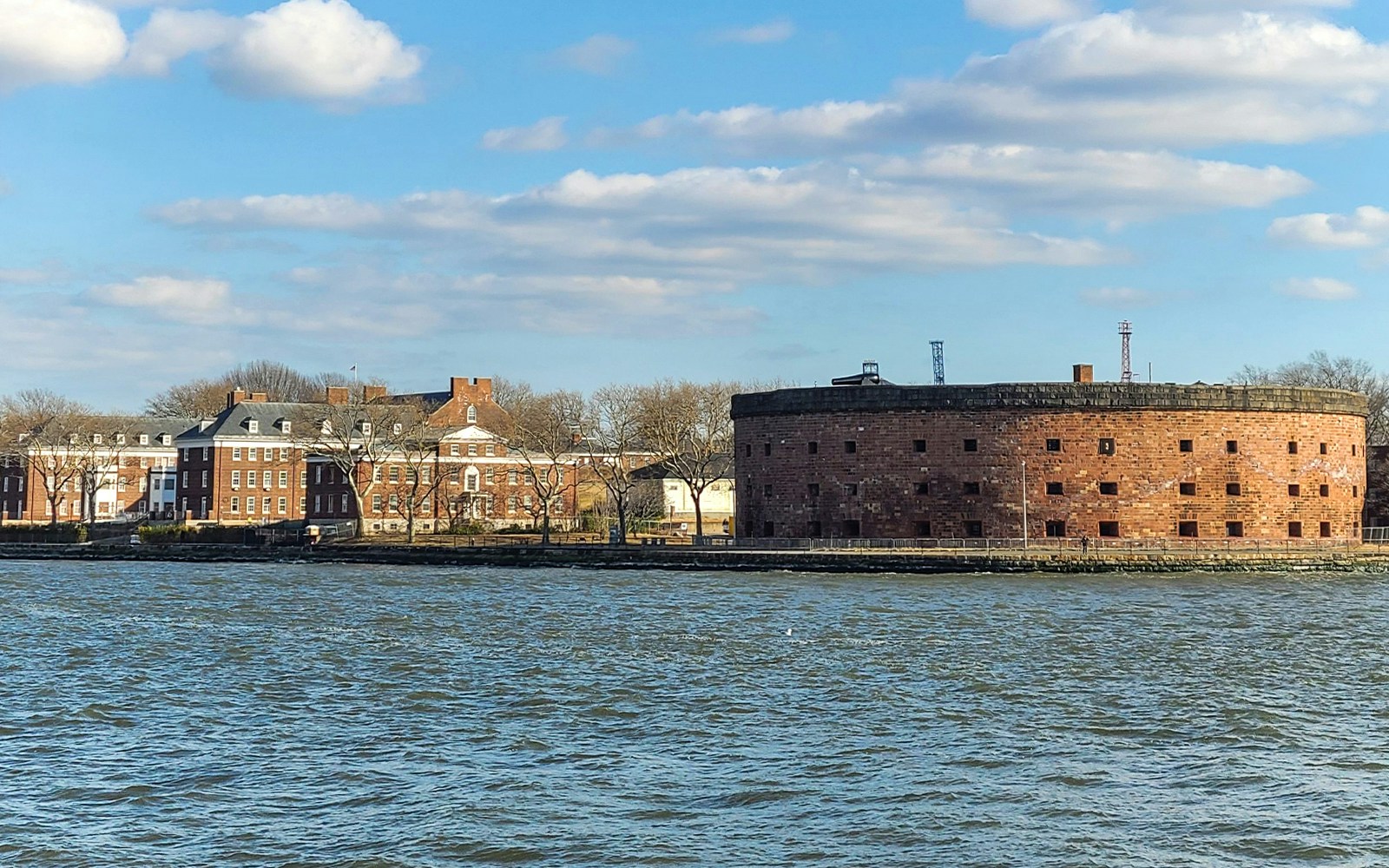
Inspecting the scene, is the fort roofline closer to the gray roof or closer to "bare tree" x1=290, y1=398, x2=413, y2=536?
"bare tree" x1=290, y1=398, x2=413, y2=536

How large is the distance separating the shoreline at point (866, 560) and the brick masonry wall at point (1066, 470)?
12.9 feet

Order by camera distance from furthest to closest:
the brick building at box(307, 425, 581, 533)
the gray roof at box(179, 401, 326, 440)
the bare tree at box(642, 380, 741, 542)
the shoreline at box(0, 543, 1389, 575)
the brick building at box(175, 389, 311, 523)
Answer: the gray roof at box(179, 401, 326, 440)
the brick building at box(175, 389, 311, 523)
the brick building at box(307, 425, 581, 533)
the bare tree at box(642, 380, 741, 542)
the shoreline at box(0, 543, 1389, 575)

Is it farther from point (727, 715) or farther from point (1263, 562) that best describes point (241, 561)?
point (727, 715)

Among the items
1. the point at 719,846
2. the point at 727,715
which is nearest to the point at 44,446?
the point at 727,715

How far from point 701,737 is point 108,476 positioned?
73.3 m

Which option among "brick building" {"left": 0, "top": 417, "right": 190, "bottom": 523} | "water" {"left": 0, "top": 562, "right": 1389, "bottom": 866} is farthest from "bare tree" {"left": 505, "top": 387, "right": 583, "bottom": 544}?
"water" {"left": 0, "top": 562, "right": 1389, "bottom": 866}

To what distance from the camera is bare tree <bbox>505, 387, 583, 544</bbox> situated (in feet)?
221

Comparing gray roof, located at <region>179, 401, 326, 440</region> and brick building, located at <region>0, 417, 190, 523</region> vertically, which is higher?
gray roof, located at <region>179, 401, 326, 440</region>

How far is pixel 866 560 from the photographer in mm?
48781

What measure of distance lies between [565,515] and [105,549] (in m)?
22.0

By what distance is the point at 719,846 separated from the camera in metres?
14.0

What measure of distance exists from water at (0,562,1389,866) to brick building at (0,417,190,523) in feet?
160

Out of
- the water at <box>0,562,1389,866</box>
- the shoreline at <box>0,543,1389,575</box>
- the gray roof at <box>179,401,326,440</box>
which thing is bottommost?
the water at <box>0,562,1389,866</box>

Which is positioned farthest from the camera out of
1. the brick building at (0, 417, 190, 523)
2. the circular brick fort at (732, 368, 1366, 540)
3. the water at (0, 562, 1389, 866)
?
the brick building at (0, 417, 190, 523)
